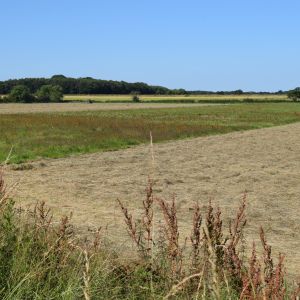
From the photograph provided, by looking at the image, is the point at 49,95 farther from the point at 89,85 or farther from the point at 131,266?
the point at 131,266

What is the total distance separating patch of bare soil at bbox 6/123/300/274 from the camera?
31.7 ft

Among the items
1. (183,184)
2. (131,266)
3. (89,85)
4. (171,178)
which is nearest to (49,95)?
(89,85)

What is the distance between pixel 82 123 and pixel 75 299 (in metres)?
36.5

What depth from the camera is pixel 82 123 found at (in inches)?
1551

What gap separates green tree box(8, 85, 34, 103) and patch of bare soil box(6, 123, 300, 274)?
94.1 meters

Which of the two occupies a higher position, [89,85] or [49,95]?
[49,95]

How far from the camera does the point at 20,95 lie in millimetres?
116125

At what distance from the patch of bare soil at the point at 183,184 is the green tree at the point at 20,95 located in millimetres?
94139

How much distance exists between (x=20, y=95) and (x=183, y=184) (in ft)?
345

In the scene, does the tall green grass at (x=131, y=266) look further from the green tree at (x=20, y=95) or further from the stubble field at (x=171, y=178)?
the green tree at (x=20, y=95)

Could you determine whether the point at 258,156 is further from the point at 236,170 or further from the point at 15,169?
the point at 15,169

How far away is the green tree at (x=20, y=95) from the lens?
114750 mm

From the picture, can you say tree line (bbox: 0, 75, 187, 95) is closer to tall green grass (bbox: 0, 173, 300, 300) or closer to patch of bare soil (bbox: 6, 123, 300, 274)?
patch of bare soil (bbox: 6, 123, 300, 274)

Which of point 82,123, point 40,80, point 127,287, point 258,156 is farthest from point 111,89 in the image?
point 127,287
